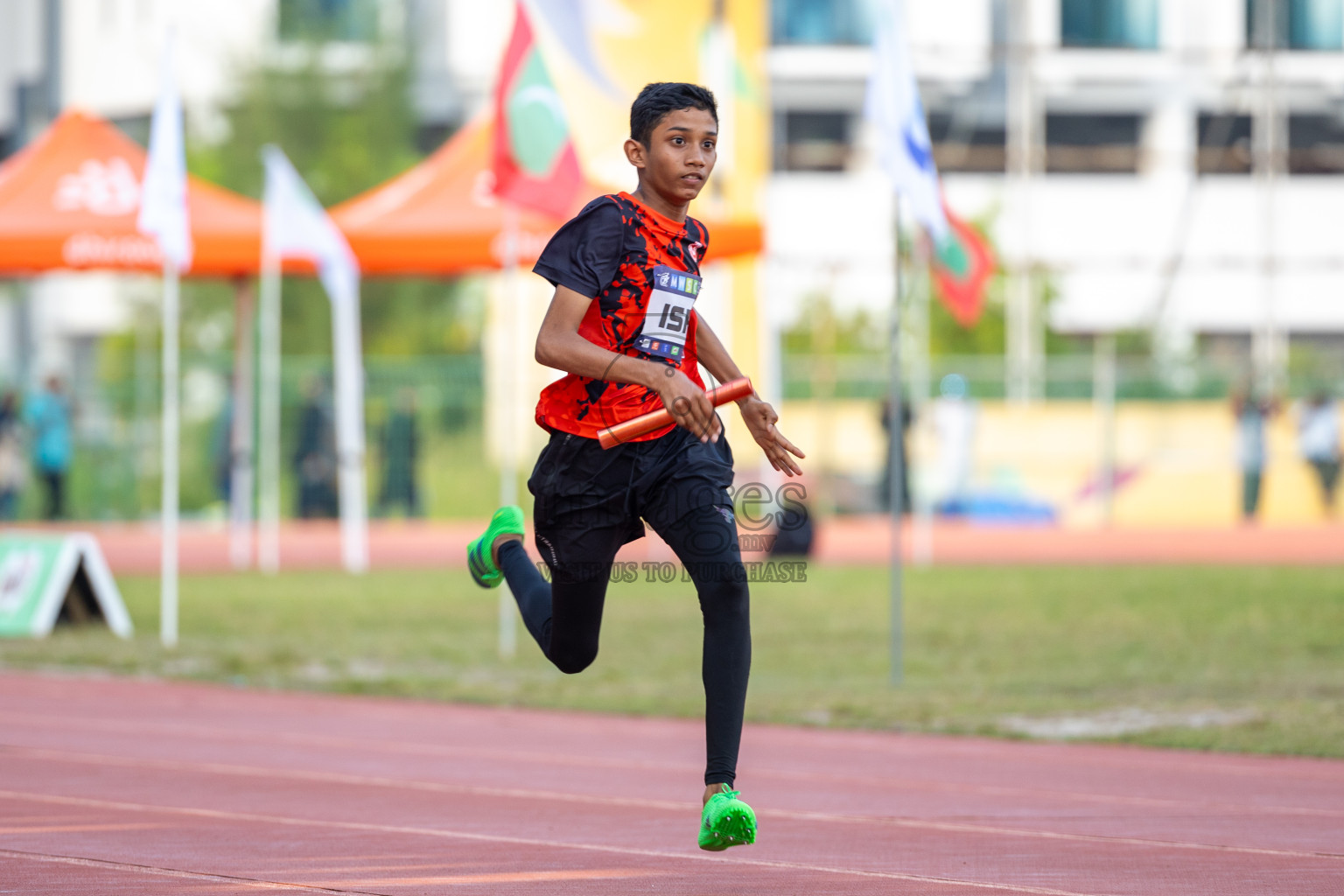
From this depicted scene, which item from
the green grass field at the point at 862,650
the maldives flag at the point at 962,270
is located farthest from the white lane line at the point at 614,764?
the maldives flag at the point at 962,270

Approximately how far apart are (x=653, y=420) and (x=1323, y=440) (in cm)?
2501

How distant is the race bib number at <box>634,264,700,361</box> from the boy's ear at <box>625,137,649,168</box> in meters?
0.29

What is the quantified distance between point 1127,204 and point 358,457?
28.1 metres

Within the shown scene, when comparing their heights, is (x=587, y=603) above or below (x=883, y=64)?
below

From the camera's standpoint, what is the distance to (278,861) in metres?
5.43

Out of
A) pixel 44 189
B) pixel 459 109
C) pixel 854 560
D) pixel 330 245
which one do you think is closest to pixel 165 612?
pixel 330 245

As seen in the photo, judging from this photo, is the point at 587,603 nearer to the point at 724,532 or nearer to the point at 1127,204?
the point at 724,532

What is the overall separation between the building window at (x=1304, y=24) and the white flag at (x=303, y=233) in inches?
1089

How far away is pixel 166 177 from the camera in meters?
12.9

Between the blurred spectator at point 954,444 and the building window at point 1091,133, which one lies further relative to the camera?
the building window at point 1091,133

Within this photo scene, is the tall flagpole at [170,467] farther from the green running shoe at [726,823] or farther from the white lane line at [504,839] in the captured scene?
the green running shoe at [726,823]

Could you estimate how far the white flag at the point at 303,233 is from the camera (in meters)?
17.9

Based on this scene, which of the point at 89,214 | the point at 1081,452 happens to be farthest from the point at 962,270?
the point at 1081,452

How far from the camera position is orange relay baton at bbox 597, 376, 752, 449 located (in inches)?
190
